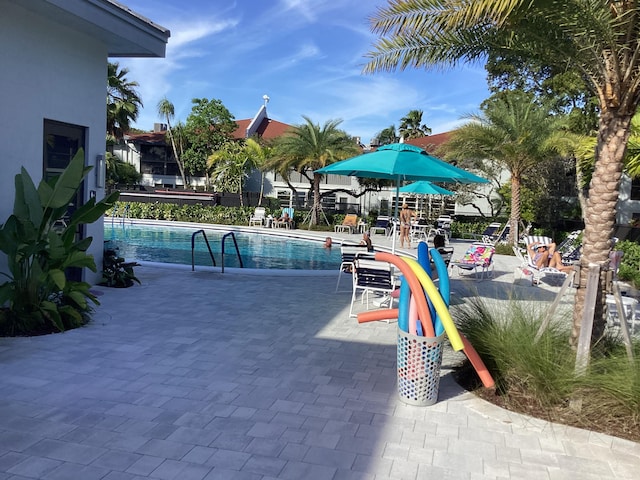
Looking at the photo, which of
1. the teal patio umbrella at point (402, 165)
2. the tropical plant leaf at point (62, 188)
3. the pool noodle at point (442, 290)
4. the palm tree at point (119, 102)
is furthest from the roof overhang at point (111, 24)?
the palm tree at point (119, 102)

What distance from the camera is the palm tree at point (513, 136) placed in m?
18.0

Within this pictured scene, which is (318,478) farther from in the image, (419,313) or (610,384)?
(610,384)

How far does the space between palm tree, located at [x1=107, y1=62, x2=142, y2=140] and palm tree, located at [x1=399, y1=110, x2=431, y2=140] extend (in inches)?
1040

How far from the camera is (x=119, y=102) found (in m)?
35.7

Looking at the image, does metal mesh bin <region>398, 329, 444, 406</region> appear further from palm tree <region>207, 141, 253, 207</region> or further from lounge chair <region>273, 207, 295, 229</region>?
palm tree <region>207, 141, 253, 207</region>

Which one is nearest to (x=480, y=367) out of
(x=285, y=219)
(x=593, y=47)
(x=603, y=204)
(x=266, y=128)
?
(x=603, y=204)

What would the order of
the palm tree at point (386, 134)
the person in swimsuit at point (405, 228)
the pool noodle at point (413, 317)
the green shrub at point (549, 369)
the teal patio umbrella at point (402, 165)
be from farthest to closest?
the palm tree at point (386, 134)
the person in swimsuit at point (405, 228)
the teal patio umbrella at point (402, 165)
the pool noodle at point (413, 317)
the green shrub at point (549, 369)

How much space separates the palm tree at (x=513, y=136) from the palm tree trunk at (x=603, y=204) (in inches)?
534

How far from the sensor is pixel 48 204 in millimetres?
6559

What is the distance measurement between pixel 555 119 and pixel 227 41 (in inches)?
746

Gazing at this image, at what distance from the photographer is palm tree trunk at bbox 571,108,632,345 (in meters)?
4.98

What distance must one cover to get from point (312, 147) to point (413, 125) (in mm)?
28534

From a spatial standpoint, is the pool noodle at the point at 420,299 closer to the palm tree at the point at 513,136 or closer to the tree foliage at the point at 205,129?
the palm tree at the point at 513,136

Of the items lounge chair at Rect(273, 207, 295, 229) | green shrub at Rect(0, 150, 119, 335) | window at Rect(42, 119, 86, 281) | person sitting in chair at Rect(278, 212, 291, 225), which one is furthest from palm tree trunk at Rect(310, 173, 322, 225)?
green shrub at Rect(0, 150, 119, 335)
